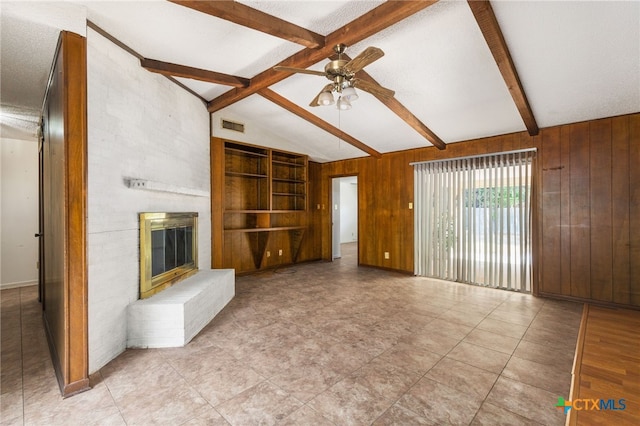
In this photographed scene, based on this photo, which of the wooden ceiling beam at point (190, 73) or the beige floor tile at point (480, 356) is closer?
the beige floor tile at point (480, 356)

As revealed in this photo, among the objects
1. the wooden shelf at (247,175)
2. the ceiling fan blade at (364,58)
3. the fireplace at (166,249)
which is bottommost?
the fireplace at (166,249)

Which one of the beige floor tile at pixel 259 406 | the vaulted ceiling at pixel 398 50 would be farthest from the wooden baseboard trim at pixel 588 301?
the beige floor tile at pixel 259 406

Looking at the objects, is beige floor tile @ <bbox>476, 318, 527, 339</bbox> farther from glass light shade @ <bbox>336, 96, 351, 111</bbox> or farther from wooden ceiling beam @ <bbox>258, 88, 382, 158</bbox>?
wooden ceiling beam @ <bbox>258, 88, 382, 158</bbox>

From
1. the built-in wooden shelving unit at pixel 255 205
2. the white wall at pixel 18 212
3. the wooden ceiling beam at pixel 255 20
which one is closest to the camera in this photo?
the wooden ceiling beam at pixel 255 20

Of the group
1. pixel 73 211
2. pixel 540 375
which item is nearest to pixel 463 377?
pixel 540 375

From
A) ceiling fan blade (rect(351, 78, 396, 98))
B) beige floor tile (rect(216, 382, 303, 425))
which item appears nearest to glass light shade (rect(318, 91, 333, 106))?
ceiling fan blade (rect(351, 78, 396, 98))

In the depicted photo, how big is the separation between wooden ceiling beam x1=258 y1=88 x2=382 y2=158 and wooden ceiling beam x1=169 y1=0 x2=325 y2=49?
55.8 inches

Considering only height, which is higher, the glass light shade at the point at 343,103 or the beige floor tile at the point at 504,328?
the glass light shade at the point at 343,103

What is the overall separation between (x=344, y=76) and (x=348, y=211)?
8666 millimetres

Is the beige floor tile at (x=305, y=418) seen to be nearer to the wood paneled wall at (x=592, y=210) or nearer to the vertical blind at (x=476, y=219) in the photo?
the vertical blind at (x=476, y=219)

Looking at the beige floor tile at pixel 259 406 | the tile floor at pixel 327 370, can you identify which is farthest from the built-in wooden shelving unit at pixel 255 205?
the beige floor tile at pixel 259 406

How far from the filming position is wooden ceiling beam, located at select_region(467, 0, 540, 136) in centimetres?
217

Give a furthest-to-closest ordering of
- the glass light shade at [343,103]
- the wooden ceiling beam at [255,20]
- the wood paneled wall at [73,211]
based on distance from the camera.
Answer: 1. the glass light shade at [343,103]
2. the wooden ceiling beam at [255,20]
3. the wood paneled wall at [73,211]

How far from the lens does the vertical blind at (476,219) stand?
14.2 feet
